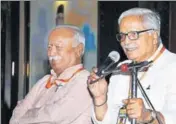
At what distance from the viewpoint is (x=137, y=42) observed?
1977 mm

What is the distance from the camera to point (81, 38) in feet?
9.11

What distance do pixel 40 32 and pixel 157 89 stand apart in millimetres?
2700

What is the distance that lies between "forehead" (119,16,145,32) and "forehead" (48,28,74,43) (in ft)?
2.52

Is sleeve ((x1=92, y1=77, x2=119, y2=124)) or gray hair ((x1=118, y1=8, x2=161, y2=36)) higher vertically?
gray hair ((x1=118, y1=8, x2=161, y2=36))

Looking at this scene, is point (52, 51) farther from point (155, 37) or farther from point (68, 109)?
point (155, 37)

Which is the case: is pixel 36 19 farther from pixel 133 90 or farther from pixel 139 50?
pixel 133 90

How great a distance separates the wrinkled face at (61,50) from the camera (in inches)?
106

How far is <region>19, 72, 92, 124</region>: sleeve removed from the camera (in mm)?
2525

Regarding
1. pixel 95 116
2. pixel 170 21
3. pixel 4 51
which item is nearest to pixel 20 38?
pixel 4 51

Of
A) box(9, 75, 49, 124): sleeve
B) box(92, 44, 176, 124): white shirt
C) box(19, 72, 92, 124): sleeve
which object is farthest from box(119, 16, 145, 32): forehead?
box(9, 75, 49, 124): sleeve

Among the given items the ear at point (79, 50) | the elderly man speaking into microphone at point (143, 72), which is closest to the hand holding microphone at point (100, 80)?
the elderly man speaking into microphone at point (143, 72)

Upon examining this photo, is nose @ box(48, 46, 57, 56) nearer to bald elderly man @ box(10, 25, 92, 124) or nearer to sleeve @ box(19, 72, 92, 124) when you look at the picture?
Answer: bald elderly man @ box(10, 25, 92, 124)

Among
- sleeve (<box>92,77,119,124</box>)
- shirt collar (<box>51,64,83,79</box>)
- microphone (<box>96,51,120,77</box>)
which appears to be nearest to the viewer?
microphone (<box>96,51,120,77</box>)

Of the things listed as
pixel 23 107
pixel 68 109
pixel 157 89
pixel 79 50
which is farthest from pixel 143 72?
pixel 23 107
